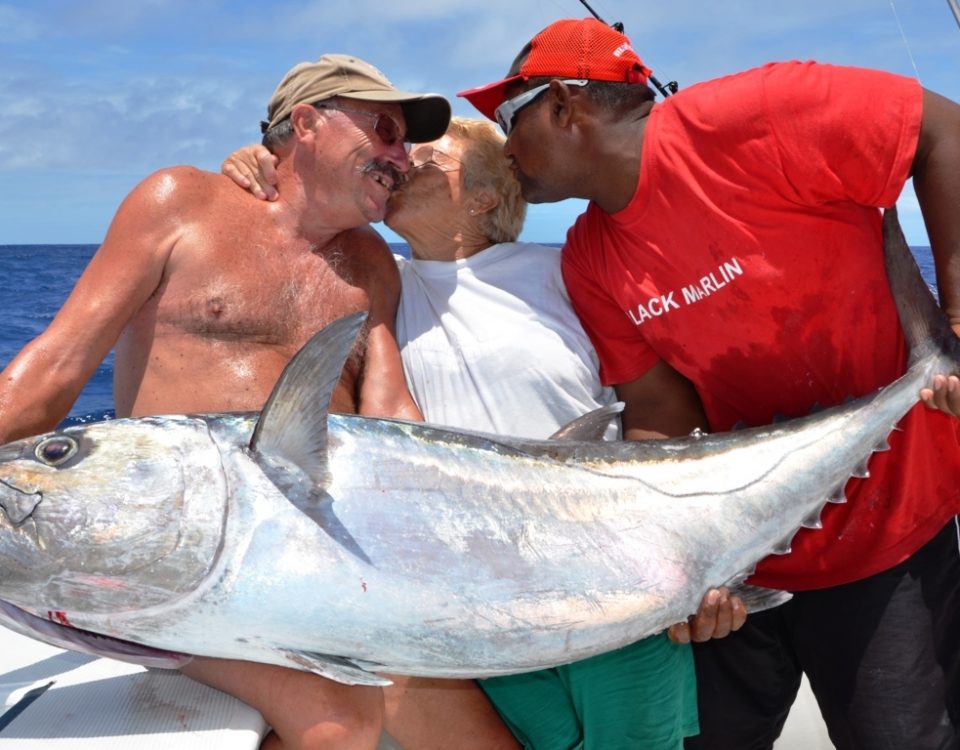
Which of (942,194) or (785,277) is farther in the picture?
(785,277)

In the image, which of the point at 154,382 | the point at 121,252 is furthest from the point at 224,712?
the point at 121,252

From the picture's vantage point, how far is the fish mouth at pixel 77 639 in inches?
70.4

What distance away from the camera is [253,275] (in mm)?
2924

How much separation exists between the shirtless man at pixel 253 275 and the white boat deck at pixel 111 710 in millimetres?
629

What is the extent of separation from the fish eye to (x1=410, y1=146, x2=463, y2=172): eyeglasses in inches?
65.1

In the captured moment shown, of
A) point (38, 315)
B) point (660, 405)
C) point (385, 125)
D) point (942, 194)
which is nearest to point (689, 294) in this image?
point (660, 405)

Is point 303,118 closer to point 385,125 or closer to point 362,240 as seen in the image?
point 385,125

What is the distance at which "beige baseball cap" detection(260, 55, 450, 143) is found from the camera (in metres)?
2.98

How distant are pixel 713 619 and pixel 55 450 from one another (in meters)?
1.59

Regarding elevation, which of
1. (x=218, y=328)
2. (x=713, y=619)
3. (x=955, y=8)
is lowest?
(x=713, y=619)

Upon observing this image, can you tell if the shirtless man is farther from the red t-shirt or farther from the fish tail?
the fish tail

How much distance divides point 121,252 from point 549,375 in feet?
4.32

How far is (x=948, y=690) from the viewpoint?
2678mm

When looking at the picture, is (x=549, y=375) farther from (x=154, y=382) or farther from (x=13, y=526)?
(x=13, y=526)
